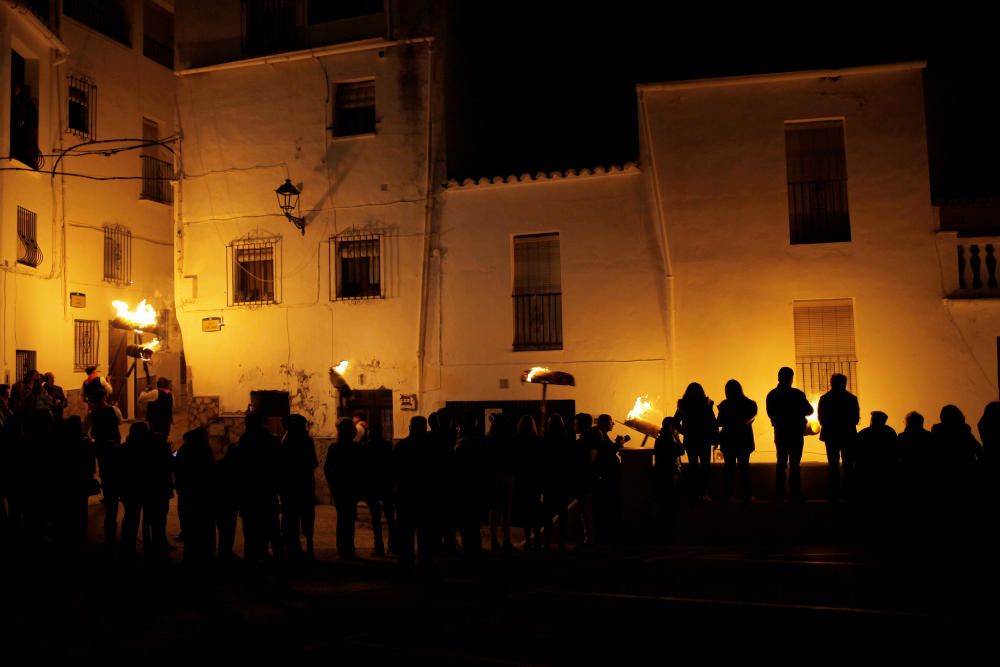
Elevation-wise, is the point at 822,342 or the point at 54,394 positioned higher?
the point at 822,342

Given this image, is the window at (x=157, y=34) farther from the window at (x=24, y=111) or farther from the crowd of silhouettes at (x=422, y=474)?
the crowd of silhouettes at (x=422, y=474)


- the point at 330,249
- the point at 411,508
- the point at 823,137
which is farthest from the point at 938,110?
the point at 411,508

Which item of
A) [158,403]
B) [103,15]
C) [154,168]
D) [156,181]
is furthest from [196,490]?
[103,15]

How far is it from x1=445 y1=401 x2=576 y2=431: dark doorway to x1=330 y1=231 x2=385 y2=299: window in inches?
107

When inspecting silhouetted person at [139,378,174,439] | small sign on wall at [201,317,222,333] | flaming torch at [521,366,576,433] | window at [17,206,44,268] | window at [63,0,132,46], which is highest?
window at [63,0,132,46]

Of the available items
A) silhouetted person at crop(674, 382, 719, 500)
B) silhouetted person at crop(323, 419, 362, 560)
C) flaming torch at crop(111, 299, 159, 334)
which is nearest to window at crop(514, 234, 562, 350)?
silhouetted person at crop(674, 382, 719, 500)

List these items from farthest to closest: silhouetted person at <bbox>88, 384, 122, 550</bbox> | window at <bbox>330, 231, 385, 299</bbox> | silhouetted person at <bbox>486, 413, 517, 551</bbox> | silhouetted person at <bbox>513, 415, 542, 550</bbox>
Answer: window at <bbox>330, 231, 385, 299</bbox> < silhouetted person at <bbox>486, 413, 517, 551</bbox> < silhouetted person at <bbox>513, 415, 542, 550</bbox> < silhouetted person at <bbox>88, 384, 122, 550</bbox>

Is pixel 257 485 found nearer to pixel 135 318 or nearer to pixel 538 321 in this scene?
pixel 538 321

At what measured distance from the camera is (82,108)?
20094 mm

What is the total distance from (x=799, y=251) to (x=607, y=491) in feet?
19.3

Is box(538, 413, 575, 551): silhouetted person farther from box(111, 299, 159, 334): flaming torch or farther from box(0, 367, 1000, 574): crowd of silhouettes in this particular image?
box(111, 299, 159, 334): flaming torch

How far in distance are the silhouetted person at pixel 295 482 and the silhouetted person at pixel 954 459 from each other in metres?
6.73

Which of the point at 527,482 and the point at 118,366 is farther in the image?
the point at 118,366

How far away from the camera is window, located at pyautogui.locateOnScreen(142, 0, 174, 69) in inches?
890
